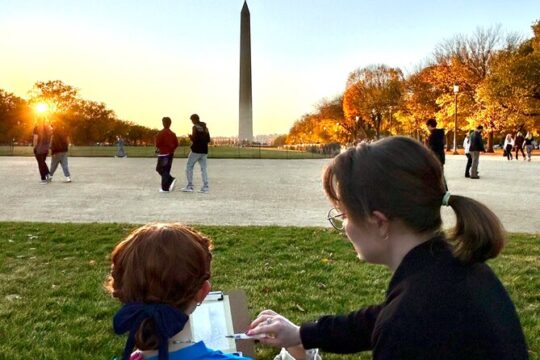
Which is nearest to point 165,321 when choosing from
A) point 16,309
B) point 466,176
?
point 16,309

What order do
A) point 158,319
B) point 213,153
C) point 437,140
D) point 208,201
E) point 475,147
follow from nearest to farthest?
point 158,319
point 208,201
point 437,140
point 475,147
point 213,153

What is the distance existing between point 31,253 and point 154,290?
5.19m

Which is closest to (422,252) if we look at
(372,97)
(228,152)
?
(228,152)

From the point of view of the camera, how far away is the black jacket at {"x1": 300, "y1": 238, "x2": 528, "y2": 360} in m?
1.53

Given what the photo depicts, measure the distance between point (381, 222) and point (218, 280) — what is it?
11.9 feet

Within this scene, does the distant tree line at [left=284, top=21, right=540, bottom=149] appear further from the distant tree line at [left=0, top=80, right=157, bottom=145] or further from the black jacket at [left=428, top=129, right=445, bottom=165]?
the distant tree line at [left=0, top=80, right=157, bottom=145]

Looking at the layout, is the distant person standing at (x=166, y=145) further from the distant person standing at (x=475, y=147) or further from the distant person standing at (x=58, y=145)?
the distant person standing at (x=475, y=147)

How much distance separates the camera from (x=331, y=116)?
271 ft

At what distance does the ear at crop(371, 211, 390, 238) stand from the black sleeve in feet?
1.57

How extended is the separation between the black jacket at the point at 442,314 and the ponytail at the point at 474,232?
3 centimetres

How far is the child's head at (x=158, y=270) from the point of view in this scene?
1.55 metres

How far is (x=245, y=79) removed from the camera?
50.8 metres

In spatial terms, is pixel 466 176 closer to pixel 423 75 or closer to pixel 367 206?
pixel 367 206

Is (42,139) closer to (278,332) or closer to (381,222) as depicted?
(278,332)
